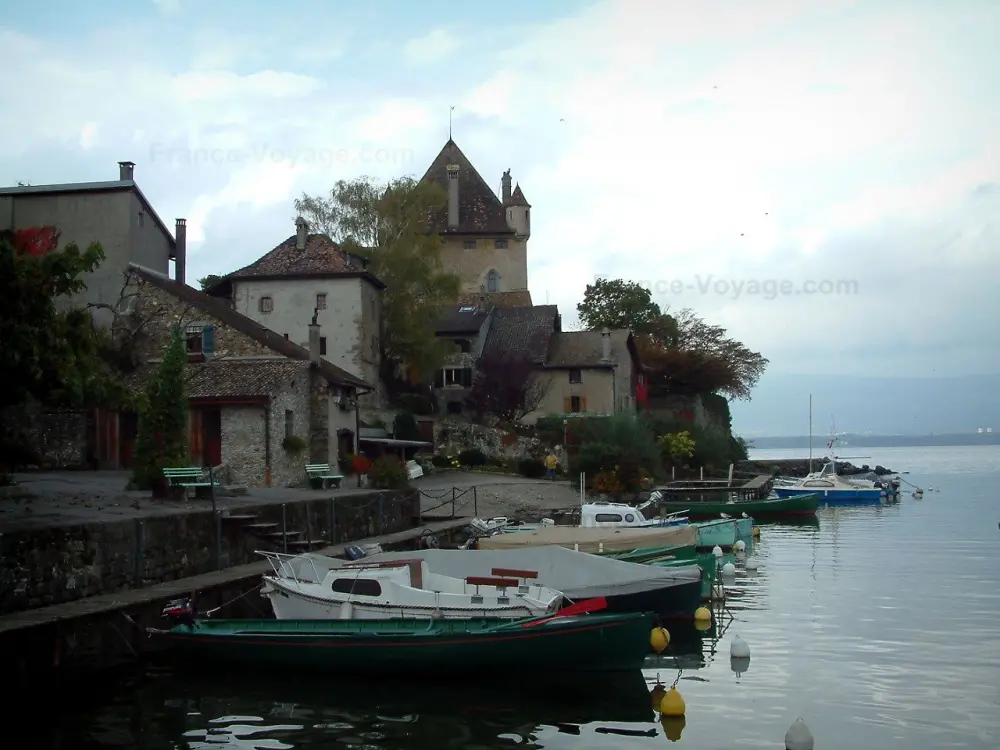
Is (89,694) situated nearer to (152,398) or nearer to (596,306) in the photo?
(152,398)

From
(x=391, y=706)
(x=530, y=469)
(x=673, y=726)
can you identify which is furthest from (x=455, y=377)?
(x=673, y=726)

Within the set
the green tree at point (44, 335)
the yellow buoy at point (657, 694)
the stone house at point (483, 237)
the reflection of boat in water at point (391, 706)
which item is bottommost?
the yellow buoy at point (657, 694)

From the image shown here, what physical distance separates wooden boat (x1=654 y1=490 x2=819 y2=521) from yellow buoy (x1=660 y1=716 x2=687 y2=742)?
Answer: 3514 cm

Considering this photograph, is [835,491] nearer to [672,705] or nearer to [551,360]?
[551,360]

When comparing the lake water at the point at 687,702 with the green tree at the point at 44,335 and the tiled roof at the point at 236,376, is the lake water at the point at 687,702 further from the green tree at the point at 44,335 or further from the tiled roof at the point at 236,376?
the tiled roof at the point at 236,376

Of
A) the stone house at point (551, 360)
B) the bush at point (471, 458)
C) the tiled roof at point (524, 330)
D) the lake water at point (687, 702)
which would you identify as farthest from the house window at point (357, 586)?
the tiled roof at point (524, 330)

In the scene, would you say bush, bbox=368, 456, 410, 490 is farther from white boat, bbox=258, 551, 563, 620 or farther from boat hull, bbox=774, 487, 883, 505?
boat hull, bbox=774, 487, 883, 505

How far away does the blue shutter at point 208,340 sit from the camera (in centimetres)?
3950

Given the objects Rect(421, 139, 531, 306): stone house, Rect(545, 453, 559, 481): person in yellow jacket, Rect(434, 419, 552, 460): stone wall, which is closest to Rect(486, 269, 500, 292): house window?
Rect(421, 139, 531, 306): stone house

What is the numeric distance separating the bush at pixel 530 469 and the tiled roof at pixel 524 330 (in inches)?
522

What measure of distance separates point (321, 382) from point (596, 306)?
53.0 metres

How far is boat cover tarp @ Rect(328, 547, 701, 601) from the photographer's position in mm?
22188

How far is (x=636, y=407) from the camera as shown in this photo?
78.8m

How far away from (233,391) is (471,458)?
23.9m
